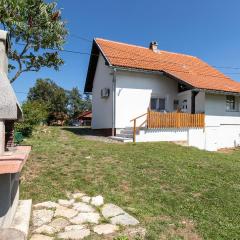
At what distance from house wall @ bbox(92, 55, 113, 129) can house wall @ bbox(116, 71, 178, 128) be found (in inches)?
30.7

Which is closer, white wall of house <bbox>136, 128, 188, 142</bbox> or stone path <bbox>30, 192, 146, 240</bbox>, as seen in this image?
stone path <bbox>30, 192, 146, 240</bbox>

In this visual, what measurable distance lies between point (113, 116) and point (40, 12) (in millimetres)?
6852

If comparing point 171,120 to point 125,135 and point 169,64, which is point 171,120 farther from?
point 169,64

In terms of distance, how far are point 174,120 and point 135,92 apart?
3.12m

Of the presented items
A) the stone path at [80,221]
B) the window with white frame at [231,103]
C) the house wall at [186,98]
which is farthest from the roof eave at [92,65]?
the stone path at [80,221]

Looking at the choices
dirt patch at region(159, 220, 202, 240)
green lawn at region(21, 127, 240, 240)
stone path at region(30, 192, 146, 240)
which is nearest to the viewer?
stone path at region(30, 192, 146, 240)

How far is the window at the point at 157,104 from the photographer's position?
18000 millimetres

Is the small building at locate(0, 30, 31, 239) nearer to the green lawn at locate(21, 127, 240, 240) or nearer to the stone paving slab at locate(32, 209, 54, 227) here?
the stone paving slab at locate(32, 209, 54, 227)

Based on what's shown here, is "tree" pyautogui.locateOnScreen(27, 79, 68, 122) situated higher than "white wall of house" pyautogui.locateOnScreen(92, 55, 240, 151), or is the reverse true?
"tree" pyautogui.locateOnScreen(27, 79, 68, 122)

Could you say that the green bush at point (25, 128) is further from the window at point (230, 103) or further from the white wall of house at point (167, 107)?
the window at point (230, 103)

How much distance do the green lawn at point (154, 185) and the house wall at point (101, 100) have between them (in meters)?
7.12

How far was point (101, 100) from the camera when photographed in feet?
62.5

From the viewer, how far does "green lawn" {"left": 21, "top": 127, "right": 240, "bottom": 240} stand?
523cm

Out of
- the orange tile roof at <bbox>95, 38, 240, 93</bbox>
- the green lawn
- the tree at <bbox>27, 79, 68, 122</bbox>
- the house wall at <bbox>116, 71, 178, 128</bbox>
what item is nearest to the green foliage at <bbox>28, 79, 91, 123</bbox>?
the tree at <bbox>27, 79, 68, 122</bbox>
